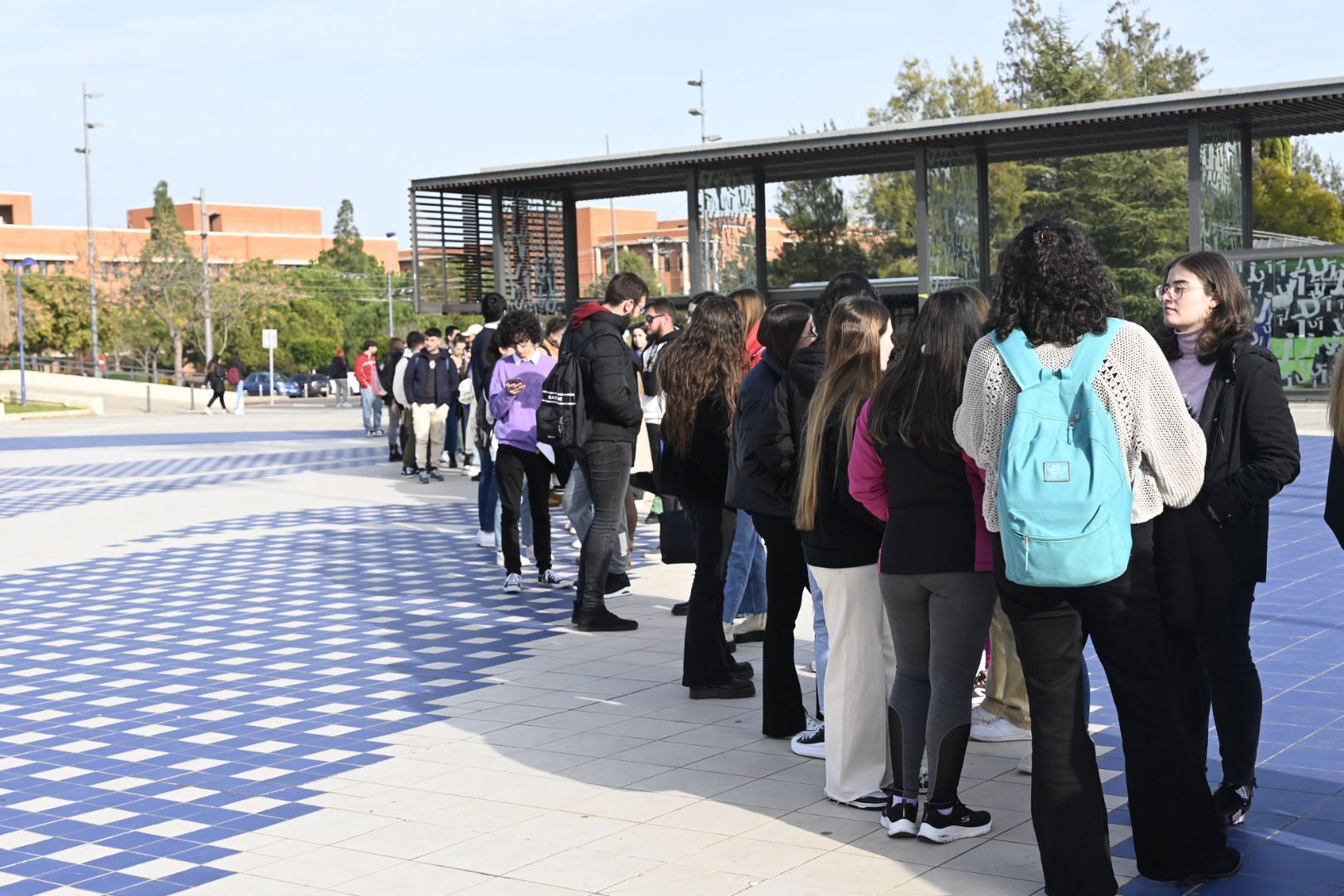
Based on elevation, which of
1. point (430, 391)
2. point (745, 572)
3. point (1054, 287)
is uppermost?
point (1054, 287)

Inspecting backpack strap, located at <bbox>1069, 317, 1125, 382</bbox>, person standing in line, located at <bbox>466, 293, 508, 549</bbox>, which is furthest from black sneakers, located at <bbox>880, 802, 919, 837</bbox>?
person standing in line, located at <bbox>466, 293, 508, 549</bbox>

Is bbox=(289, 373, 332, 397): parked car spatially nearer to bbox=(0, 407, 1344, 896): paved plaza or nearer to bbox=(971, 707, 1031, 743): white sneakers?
bbox=(0, 407, 1344, 896): paved plaza

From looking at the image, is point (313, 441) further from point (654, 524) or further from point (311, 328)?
point (311, 328)

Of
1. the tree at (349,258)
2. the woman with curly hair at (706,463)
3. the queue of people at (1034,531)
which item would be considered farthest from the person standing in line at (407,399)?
the tree at (349,258)

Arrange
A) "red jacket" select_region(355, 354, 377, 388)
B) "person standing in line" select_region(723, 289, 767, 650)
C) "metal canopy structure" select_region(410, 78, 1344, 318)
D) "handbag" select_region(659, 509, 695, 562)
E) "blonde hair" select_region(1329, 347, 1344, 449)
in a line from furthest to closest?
"red jacket" select_region(355, 354, 377, 388) < "metal canopy structure" select_region(410, 78, 1344, 318) < "person standing in line" select_region(723, 289, 767, 650) < "handbag" select_region(659, 509, 695, 562) < "blonde hair" select_region(1329, 347, 1344, 449)

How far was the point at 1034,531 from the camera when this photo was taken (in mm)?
4074

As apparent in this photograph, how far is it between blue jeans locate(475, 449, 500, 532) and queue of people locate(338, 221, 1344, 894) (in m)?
5.54

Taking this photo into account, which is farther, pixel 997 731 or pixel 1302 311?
pixel 1302 311

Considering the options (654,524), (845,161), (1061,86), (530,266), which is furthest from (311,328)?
(654,524)

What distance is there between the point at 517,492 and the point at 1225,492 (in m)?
6.38

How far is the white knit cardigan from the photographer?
4156 mm

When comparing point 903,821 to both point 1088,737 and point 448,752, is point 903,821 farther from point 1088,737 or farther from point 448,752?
point 448,752

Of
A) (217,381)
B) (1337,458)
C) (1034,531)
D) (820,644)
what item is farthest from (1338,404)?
(217,381)

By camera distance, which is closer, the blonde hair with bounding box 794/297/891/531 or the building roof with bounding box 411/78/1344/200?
the blonde hair with bounding box 794/297/891/531
